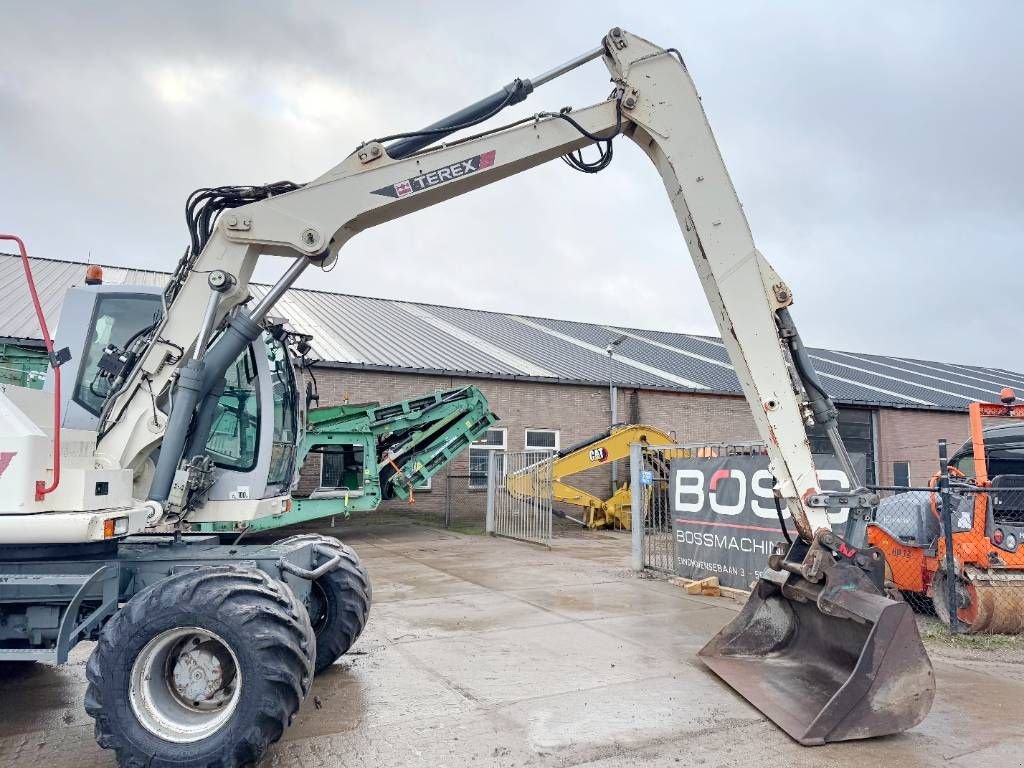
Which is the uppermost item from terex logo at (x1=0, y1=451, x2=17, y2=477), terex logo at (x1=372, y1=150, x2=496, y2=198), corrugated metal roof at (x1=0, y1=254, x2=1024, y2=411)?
corrugated metal roof at (x1=0, y1=254, x2=1024, y2=411)

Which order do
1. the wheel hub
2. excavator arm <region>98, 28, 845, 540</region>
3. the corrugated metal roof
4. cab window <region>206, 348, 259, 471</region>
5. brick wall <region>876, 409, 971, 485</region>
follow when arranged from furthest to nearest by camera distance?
brick wall <region>876, 409, 971, 485</region>, the corrugated metal roof, cab window <region>206, 348, 259, 471</region>, excavator arm <region>98, 28, 845, 540</region>, the wheel hub

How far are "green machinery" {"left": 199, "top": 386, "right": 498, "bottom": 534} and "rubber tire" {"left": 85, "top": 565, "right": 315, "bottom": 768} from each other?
361 inches

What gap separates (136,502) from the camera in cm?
462

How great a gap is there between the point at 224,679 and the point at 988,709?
4932 mm

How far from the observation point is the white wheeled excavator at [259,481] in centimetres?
391

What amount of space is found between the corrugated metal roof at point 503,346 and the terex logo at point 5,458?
42.4 feet

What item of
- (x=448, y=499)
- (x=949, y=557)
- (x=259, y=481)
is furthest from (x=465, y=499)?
(x=259, y=481)

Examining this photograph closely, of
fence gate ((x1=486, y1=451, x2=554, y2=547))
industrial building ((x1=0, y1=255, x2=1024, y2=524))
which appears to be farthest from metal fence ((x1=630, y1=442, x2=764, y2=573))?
industrial building ((x1=0, y1=255, x2=1024, y2=524))

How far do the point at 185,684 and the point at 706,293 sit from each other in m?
4.07

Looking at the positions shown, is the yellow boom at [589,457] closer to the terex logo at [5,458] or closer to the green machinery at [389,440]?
the green machinery at [389,440]

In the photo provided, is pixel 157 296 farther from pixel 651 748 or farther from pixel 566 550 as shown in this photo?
pixel 566 550

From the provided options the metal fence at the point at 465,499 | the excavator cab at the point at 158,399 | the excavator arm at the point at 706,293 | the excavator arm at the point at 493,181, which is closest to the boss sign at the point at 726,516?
the excavator arm at the point at 706,293

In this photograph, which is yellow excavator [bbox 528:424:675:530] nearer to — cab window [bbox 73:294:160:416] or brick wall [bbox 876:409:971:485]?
cab window [bbox 73:294:160:416]

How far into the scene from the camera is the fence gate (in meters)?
14.3
